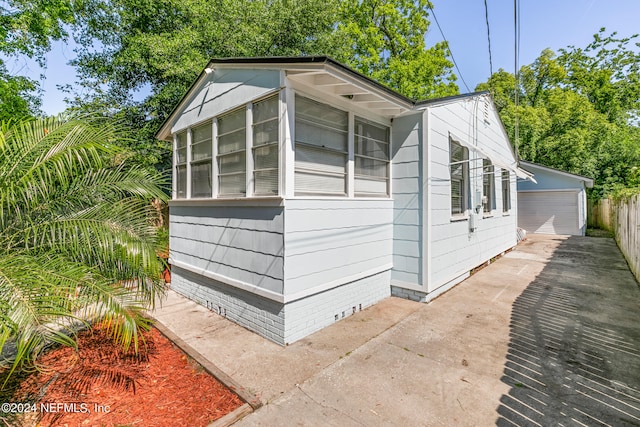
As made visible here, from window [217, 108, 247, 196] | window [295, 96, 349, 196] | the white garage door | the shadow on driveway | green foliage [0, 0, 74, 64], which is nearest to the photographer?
the shadow on driveway

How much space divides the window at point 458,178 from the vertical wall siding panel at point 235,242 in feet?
13.6

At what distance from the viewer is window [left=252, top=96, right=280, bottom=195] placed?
405cm

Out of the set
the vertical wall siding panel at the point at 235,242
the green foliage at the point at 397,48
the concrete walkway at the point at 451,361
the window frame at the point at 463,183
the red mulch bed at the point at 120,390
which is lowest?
the red mulch bed at the point at 120,390

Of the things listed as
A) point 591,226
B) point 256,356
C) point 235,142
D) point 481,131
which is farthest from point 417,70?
point 256,356

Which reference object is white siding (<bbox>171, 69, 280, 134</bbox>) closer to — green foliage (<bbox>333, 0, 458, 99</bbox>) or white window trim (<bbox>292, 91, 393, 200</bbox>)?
white window trim (<bbox>292, 91, 393, 200</bbox>)

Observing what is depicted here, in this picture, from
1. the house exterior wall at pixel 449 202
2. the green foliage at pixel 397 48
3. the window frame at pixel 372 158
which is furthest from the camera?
the green foliage at pixel 397 48

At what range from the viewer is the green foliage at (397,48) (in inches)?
651

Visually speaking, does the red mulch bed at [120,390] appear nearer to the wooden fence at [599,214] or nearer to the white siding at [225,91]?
the white siding at [225,91]

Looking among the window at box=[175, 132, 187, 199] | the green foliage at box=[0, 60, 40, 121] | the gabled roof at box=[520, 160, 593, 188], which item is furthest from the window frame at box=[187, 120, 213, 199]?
the gabled roof at box=[520, 160, 593, 188]

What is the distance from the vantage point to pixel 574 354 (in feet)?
11.7

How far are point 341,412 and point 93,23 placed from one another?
16065mm

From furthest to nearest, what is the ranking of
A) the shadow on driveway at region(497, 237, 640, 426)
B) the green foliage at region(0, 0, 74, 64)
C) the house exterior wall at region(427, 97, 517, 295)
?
the green foliage at region(0, 0, 74, 64) → the house exterior wall at region(427, 97, 517, 295) → the shadow on driveway at region(497, 237, 640, 426)

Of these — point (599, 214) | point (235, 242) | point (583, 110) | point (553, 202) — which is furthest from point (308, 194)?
point (583, 110)

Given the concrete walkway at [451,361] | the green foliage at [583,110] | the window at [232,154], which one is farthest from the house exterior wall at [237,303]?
the green foliage at [583,110]
